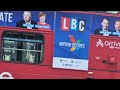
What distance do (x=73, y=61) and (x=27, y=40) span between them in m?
→ 0.99

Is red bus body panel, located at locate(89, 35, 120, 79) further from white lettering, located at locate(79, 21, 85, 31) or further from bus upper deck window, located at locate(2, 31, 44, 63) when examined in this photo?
bus upper deck window, located at locate(2, 31, 44, 63)

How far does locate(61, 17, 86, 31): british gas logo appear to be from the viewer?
6504 millimetres

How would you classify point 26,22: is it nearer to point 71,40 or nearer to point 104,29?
point 71,40

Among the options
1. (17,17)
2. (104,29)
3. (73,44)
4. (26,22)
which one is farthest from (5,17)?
(104,29)

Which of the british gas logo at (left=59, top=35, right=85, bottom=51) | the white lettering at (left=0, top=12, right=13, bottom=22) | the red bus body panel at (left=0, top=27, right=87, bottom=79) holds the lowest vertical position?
the red bus body panel at (left=0, top=27, right=87, bottom=79)

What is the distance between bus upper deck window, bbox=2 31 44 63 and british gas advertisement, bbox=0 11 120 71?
22cm

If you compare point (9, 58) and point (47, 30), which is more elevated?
point (47, 30)

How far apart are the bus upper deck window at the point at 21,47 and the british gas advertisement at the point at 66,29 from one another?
216mm

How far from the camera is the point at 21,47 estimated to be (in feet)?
20.8

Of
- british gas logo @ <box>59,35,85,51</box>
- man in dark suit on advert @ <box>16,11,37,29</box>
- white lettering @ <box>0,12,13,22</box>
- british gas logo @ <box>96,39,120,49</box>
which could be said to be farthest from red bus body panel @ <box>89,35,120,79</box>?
white lettering @ <box>0,12,13,22</box>

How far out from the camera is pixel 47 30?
6.48 m

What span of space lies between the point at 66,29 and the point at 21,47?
0.95m
